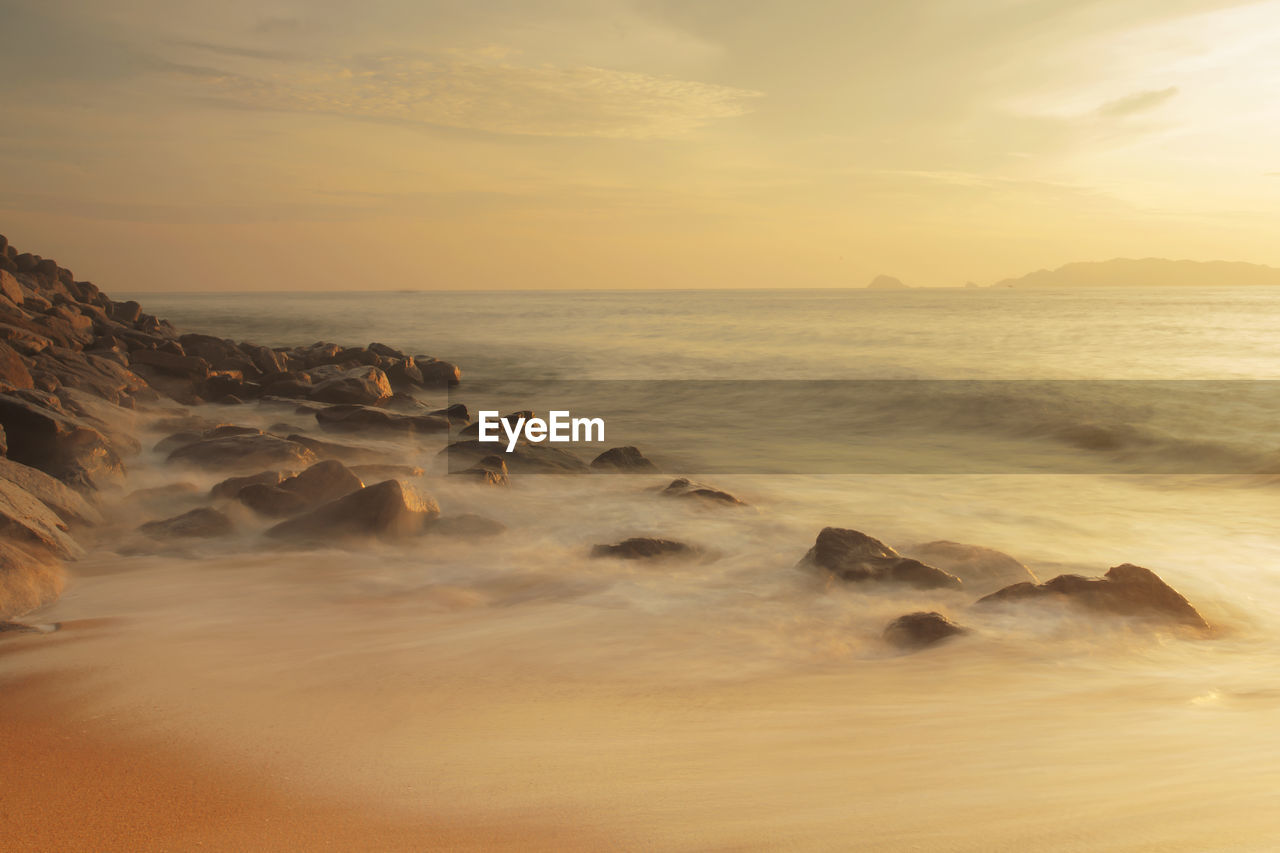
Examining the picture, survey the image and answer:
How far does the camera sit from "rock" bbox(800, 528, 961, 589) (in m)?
5.03

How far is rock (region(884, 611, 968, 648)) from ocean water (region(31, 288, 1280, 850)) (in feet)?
0.34

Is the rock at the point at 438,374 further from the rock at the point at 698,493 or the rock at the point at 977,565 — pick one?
the rock at the point at 977,565

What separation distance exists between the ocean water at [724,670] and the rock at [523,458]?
0.28 meters

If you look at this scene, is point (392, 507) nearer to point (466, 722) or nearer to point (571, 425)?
point (466, 722)

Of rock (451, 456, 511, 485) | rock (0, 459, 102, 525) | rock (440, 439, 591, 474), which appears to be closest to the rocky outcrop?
rock (0, 459, 102, 525)

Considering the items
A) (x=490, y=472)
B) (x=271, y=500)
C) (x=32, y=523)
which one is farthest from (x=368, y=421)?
(x=32, y=523)

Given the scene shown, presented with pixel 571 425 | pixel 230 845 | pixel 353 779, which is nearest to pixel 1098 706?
pixel 353 779

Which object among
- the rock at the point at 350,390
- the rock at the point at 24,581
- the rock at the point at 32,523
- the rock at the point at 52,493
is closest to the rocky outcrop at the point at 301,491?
the rock at the point at 52,493

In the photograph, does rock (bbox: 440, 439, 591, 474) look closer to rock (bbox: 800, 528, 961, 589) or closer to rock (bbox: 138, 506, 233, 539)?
rock (bbox: 138, 506, 233, 539)

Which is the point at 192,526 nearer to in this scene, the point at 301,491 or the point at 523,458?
the point at 301,491

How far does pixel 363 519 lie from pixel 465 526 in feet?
2.44

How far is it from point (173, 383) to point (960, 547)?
11906 mm

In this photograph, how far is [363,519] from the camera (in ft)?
18.5

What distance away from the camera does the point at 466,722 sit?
2912 mm
